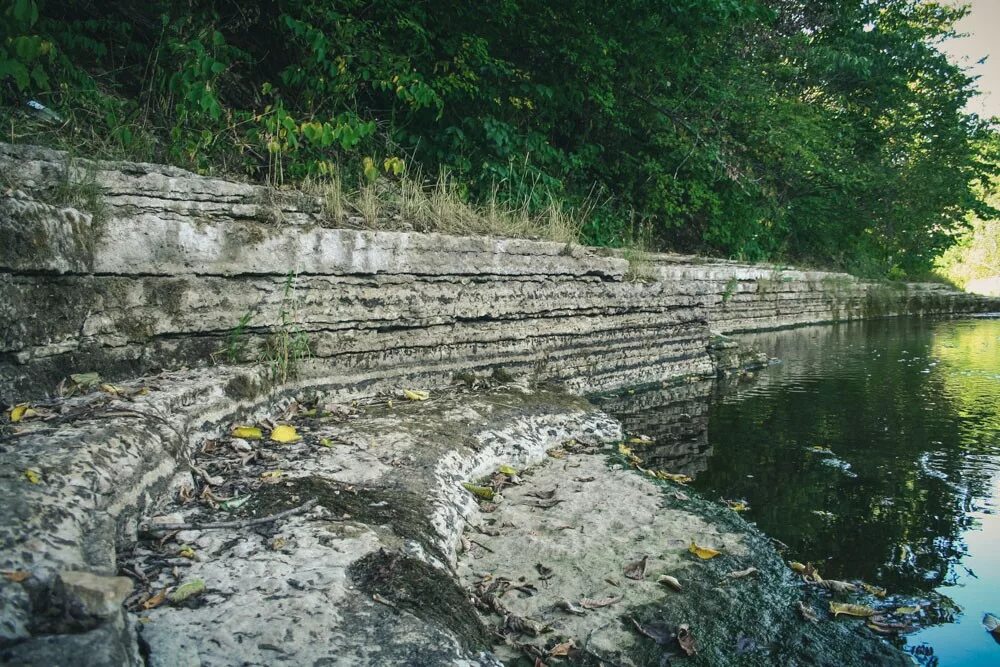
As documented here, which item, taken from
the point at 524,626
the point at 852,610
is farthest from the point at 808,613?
the point at 524,626

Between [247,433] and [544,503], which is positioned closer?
[247,433]

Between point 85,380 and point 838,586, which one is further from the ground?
point 85,380

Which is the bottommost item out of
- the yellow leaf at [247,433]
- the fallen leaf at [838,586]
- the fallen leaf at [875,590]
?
the fallen leaf at [875,590]

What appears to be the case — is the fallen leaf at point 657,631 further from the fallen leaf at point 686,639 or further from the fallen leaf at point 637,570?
the fallen leaf at point 637,570

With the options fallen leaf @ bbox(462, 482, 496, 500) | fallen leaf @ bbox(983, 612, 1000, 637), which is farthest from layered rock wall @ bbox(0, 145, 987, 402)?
fallen leaf @ bbox(983, 612, 1000, 637)

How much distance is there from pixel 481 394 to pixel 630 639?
2.41 m

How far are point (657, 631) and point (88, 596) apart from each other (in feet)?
5.44

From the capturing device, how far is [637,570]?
8.16 ft

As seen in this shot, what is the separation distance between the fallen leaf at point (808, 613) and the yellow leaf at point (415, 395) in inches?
95.6

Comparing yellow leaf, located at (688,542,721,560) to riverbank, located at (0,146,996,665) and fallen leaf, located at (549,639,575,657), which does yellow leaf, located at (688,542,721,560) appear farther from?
fallen leaf, located at (549,639,575,657)

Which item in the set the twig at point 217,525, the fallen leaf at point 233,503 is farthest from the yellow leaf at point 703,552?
the fallen leaf at point 233,503

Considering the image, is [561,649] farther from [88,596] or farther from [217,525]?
[88,596]

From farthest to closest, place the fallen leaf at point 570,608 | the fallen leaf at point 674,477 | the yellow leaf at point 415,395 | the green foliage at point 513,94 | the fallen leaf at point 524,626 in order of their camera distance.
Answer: the green foliage at point 513,94
the yellow leaf at point 415,395
the fallen leaf at point 674,477
the fallen leaf at point 570,608
the fallen leaf at point 524,626

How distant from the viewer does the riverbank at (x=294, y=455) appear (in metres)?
1.62
